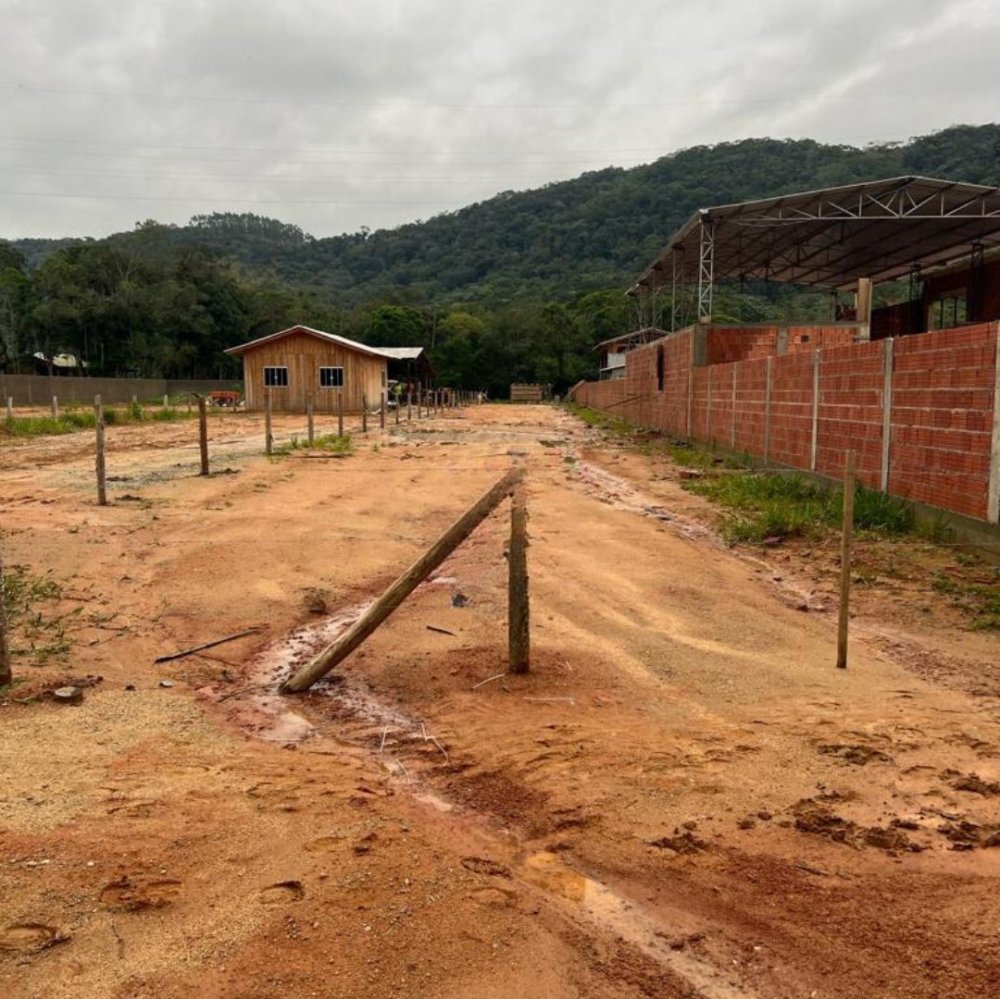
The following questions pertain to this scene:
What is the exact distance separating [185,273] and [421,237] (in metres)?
75.0

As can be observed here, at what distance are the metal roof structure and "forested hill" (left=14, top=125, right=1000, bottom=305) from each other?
3860cm

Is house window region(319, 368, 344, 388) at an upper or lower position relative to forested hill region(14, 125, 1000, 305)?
lower

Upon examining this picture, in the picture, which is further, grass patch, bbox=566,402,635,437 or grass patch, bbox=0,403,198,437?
grass patch, bbox=566,402,635,437

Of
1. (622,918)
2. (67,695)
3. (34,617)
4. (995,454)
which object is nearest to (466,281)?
(995,454)

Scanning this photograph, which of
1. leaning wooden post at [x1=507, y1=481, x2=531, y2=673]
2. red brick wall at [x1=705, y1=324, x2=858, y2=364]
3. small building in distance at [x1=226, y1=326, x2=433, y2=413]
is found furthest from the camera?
small building in distance at [x1=226, y1=326, x2=433, y2=413]

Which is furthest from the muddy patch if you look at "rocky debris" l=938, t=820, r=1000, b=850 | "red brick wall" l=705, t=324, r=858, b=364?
"red brick wall" l=705, t=324, r=858, b=364

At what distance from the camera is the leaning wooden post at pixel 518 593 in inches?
211

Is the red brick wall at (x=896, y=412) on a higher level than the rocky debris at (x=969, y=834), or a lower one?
higher

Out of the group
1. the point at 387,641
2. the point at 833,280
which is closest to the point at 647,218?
the point at 833,280

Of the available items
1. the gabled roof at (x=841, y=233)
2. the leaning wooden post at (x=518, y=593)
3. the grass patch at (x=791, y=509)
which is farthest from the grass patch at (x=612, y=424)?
the leaning wooden post at (x=518, y=593)

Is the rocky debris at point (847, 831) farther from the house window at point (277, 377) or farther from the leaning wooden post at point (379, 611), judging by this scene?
the house window at point (277, 377)

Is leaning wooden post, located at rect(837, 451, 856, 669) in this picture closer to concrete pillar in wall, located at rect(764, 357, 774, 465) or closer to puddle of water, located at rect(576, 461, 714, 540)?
puddle of water, located at rect(576, 461, 714, 540)

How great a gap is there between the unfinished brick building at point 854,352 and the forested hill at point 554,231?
1549 inches

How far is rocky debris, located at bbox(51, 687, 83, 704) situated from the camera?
16.2 feet
